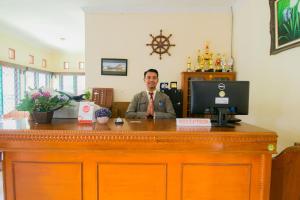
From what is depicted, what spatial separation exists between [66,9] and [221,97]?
359 centimetres

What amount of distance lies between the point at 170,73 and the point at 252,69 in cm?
152

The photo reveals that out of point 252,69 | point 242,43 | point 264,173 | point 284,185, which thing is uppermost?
point 242,43

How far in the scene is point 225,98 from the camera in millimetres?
1543

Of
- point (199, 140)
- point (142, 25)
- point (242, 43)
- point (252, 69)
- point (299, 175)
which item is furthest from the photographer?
point (142, 25)

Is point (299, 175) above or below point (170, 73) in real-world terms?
below

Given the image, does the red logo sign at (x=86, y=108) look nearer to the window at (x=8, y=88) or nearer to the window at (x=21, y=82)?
the window at (x=21, y=82)

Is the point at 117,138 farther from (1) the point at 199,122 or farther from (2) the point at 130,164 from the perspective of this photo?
(1) the point at 199,122

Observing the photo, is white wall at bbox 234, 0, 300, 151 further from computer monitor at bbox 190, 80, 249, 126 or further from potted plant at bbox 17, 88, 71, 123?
potted plant at bbox 17, 88, 71, 123

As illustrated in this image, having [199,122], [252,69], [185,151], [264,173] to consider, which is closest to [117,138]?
[185,151]

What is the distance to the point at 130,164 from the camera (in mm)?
1397

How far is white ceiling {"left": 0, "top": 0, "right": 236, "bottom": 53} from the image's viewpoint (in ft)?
12.2

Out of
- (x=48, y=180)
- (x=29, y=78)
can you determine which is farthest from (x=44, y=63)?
(x=48, y=180)

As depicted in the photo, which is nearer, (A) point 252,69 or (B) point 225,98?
(B) point 225,98

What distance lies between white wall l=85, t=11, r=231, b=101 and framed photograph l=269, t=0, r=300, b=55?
170 cm
